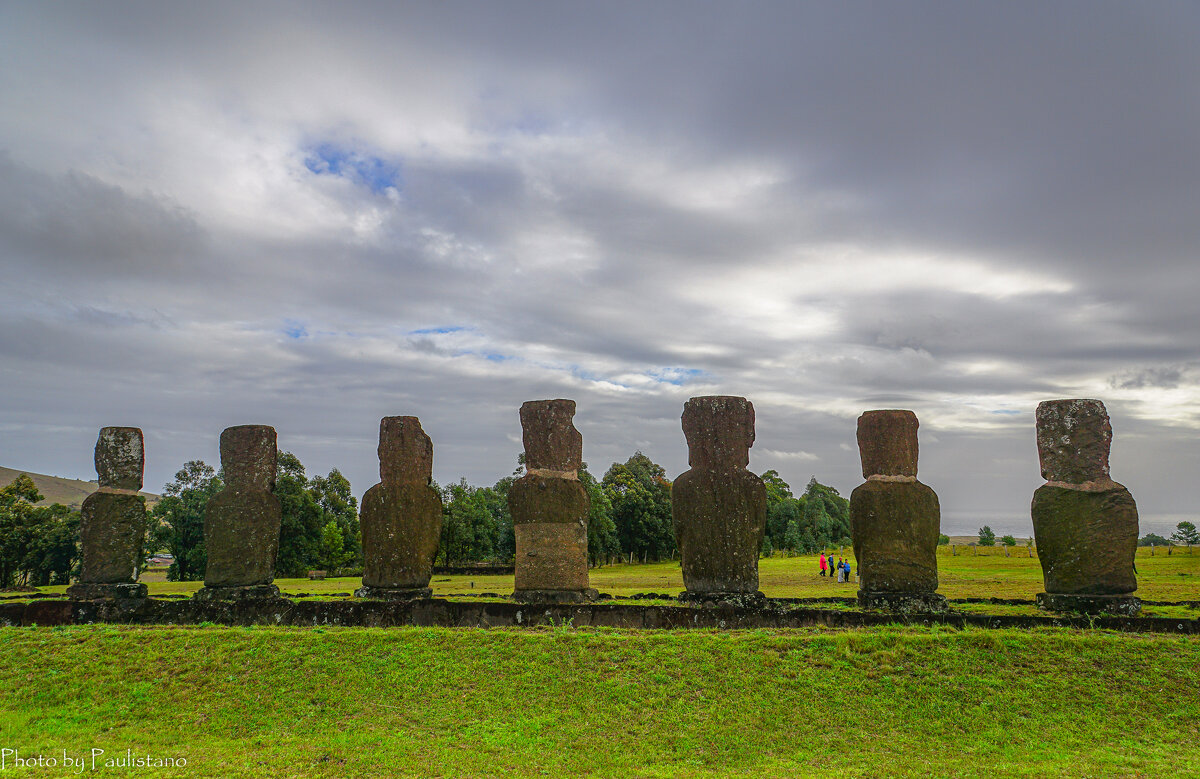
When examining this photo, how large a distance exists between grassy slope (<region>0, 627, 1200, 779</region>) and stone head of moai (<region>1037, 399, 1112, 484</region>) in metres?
3.32

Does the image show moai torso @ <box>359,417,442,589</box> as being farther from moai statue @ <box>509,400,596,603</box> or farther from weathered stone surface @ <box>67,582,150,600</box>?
weathered stone surface @ <box>67,582,150,600</box>

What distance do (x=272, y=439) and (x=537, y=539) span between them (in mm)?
6098

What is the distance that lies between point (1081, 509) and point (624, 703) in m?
8.11

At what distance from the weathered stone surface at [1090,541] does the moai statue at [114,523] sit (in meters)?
16.5

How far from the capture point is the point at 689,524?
41.9 feet

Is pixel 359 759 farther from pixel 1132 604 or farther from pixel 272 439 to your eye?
pixel 1132 604

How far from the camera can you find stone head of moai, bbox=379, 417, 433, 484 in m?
14.8

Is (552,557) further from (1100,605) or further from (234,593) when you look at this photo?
(1100,605)

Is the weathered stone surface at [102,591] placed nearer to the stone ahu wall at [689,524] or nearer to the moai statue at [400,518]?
the stone ahu wall at [689,524]

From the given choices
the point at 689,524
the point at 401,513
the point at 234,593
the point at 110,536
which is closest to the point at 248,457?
the point at 234,593

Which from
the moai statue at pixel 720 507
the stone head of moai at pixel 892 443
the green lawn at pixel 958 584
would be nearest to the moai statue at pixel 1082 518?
the stone head of moai at pixel 892 443

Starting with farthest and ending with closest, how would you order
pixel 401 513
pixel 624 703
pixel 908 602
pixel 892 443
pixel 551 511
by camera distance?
pixel 401 513
pixel 551 511
pixel 892 443
pixel 908 602
pixel 624 703

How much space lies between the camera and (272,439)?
15.5 metres

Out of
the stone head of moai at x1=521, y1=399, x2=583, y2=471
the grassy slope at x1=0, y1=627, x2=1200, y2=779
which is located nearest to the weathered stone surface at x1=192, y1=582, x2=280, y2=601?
the grassy slope at x1=0, y1=627, x2=1200, y2=779
